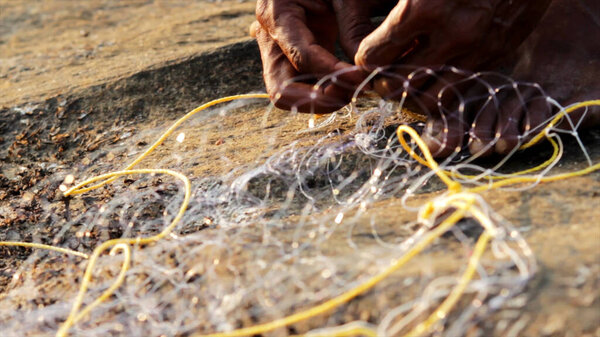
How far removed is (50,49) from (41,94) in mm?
1413

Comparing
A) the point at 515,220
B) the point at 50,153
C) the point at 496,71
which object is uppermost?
the point at 496,71

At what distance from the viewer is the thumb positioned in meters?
2.60

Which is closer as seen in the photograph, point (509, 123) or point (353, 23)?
point (509, 123)

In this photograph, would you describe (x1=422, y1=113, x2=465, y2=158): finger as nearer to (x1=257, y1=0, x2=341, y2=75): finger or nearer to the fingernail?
the fingernail

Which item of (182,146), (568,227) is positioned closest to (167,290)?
(568,227)

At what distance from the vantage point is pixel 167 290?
6.08 ft

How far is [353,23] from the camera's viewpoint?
8.57 feet

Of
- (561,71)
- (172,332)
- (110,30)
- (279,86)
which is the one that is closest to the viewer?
(172,332)

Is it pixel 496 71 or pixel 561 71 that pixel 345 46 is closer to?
pixel 496 71

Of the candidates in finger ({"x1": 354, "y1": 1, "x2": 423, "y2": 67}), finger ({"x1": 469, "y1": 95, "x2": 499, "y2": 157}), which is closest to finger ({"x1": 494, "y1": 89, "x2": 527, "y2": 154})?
finger ({"x1": 469, "y1": 95, "x2": 499, "y2": 157})

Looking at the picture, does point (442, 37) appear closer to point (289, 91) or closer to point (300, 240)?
point (289, 91)

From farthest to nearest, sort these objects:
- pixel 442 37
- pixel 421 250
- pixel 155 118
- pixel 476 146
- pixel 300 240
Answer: pixel 155 118 → pixel 476 146 → pixel 442 37 → pixel 300 240 → pixel 421 250

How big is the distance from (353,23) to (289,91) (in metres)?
0.39

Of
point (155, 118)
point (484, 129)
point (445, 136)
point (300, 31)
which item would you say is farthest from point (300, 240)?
point (155, 118)
